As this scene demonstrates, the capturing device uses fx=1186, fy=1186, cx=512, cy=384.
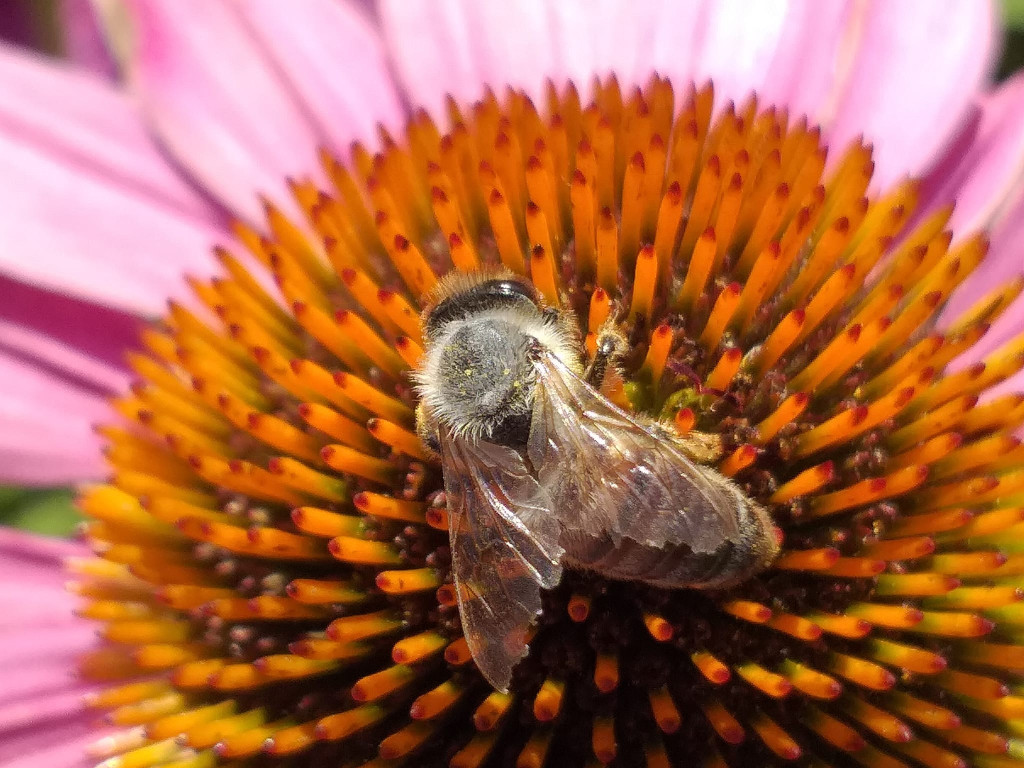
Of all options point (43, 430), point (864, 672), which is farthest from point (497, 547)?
point (43, 430)

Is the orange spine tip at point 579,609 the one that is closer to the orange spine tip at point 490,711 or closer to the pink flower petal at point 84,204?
the orange spine tip at point 490,711

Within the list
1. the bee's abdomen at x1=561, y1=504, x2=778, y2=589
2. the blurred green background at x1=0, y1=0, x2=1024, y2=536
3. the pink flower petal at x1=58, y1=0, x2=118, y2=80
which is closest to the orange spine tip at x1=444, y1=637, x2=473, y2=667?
the bee's abdomen at x1=561, y1=504, x2=778, y2=589

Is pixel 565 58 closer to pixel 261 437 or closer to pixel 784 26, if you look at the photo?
pixel 784 26

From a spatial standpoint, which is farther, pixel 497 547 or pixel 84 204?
pixel 84 204

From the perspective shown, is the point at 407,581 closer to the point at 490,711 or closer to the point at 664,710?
the point at 490,711

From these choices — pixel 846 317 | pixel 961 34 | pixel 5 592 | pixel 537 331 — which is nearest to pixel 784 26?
pixel 961 34
